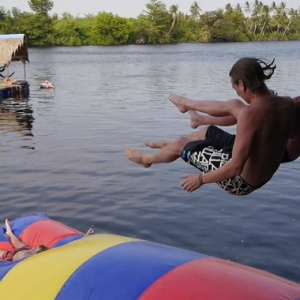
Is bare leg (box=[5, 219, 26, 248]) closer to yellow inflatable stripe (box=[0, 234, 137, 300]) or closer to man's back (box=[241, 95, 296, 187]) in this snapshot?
yellow inflatable stripe (box=[0, 234, 137, 300])

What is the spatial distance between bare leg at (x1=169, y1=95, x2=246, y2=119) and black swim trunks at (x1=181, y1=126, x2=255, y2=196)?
11.3 inches

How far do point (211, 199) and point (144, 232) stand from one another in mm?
2186

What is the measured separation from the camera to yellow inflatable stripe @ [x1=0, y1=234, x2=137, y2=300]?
4750mm

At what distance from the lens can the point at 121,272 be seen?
455 centimetres

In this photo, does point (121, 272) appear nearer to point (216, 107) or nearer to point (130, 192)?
point (216, 107)

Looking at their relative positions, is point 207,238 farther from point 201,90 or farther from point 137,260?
point 201,90

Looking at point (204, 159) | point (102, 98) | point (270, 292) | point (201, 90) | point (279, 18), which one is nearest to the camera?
point (270, 292)

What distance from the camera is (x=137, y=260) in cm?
472

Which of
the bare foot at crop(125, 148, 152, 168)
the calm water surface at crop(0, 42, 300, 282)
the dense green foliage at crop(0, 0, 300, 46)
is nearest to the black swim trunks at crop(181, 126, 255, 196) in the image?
the bare foot at crop(125, 148, 152, 168)

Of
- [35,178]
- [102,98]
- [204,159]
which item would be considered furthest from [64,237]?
[102,98]

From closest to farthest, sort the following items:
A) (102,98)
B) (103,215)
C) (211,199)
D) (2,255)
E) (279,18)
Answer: (2,255), (103,215), (211,199), (102,98), (279,18)

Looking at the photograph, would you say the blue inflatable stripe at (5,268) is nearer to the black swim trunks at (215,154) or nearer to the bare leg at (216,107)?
the black swim trunks at (215,154)

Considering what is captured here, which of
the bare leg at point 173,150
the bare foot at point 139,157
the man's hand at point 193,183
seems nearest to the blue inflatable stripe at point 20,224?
the bare foot at point 139,157

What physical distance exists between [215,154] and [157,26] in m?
107
